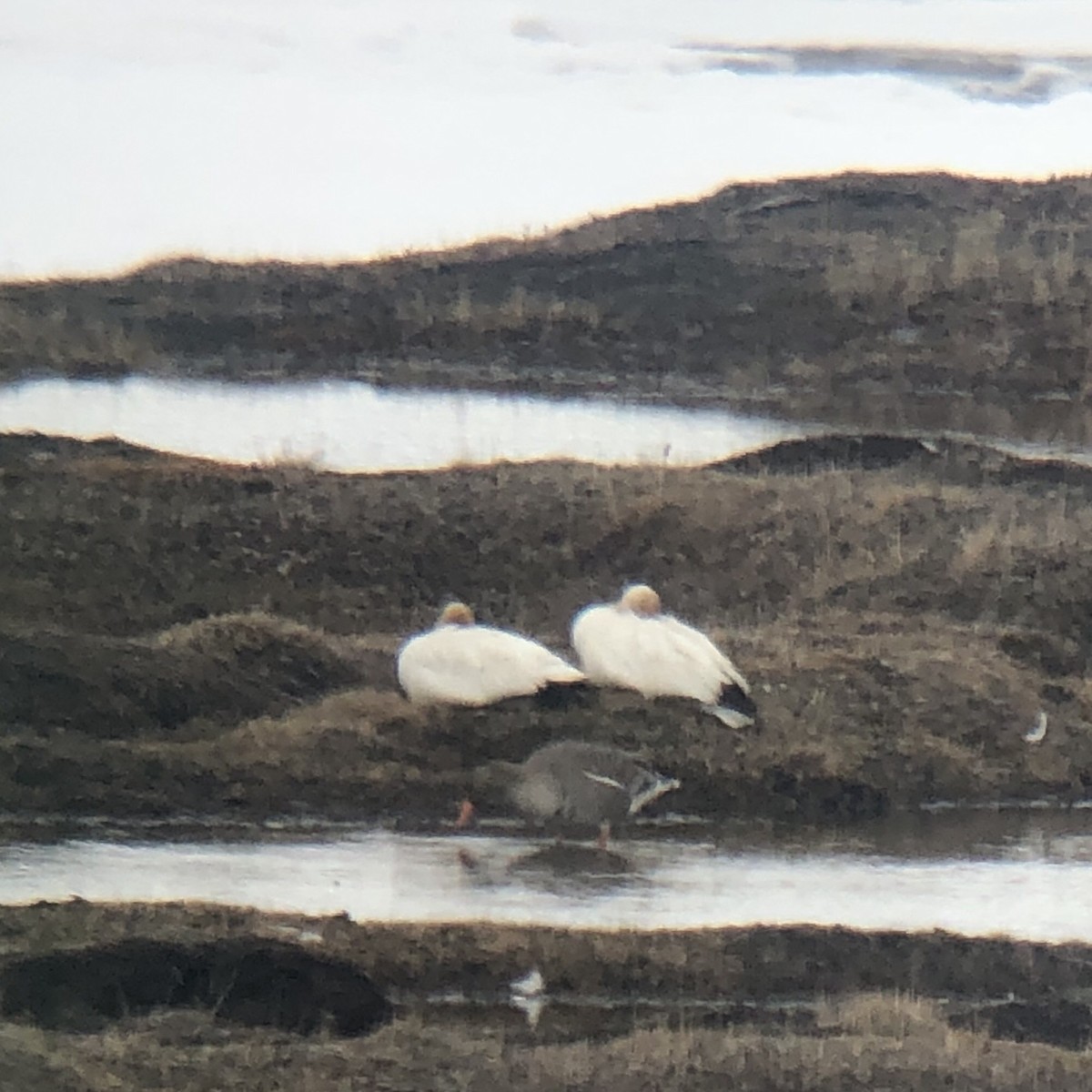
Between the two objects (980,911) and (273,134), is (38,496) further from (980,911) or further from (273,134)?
(980,911)

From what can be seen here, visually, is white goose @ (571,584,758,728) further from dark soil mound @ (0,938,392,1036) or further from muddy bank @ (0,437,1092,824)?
dark soil mound @ (0,938,392,1036)

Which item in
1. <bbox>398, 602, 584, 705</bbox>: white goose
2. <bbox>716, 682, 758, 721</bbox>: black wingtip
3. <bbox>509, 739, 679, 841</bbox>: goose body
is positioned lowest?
<bbox>509, 739, 679, 841</bbox>: goose body

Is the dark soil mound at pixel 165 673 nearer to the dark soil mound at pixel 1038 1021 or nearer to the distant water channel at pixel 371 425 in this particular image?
the distant water channel at pixel 371 425

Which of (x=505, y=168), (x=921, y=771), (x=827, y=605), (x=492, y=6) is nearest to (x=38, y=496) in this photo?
(x=505, y=168)

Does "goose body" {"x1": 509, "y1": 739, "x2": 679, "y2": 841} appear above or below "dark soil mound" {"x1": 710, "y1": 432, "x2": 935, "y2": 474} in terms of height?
below

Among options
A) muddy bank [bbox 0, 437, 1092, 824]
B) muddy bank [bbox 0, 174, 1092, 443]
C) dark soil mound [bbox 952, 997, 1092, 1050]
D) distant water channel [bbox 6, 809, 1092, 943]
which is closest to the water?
muddy bank [bbox 0, 174, 1092, 443]

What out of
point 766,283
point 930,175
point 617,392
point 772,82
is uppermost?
point 772,82
